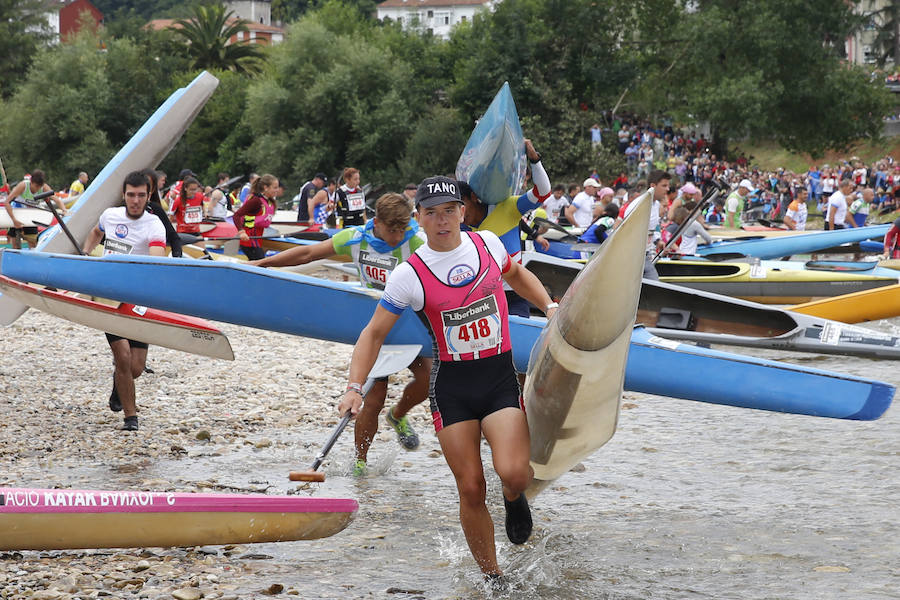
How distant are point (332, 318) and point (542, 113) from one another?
3461 cm

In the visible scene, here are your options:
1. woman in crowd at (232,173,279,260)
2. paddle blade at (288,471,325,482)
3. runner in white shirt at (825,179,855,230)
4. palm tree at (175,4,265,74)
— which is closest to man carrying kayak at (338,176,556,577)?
paddle blade at (288,471,325,482)

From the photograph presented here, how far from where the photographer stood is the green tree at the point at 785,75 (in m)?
40.1

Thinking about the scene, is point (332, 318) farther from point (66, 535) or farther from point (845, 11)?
point (845, 11)

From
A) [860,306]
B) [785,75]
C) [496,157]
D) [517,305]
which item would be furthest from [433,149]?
[517,305]

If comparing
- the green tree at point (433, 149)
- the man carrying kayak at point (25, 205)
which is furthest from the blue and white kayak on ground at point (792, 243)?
the green tree at point (433, 149)

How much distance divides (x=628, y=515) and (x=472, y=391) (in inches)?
81.8

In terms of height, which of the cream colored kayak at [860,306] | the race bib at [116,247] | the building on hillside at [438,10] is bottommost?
the cream colored kayak at [860,306]

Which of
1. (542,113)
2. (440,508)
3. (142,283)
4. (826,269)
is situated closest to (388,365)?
(440,508)

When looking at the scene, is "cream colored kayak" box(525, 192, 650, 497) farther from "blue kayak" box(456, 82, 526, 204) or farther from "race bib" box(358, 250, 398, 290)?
"blue kayak" box(456, 82, 526, 204)

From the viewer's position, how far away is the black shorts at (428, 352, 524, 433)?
14.9 feet

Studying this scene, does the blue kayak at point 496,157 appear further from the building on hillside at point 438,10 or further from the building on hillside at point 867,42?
→ the building on hillside at point 438,10

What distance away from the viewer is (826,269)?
43.4 feet

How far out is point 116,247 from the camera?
25.3 feet

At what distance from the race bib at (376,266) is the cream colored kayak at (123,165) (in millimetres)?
3788
